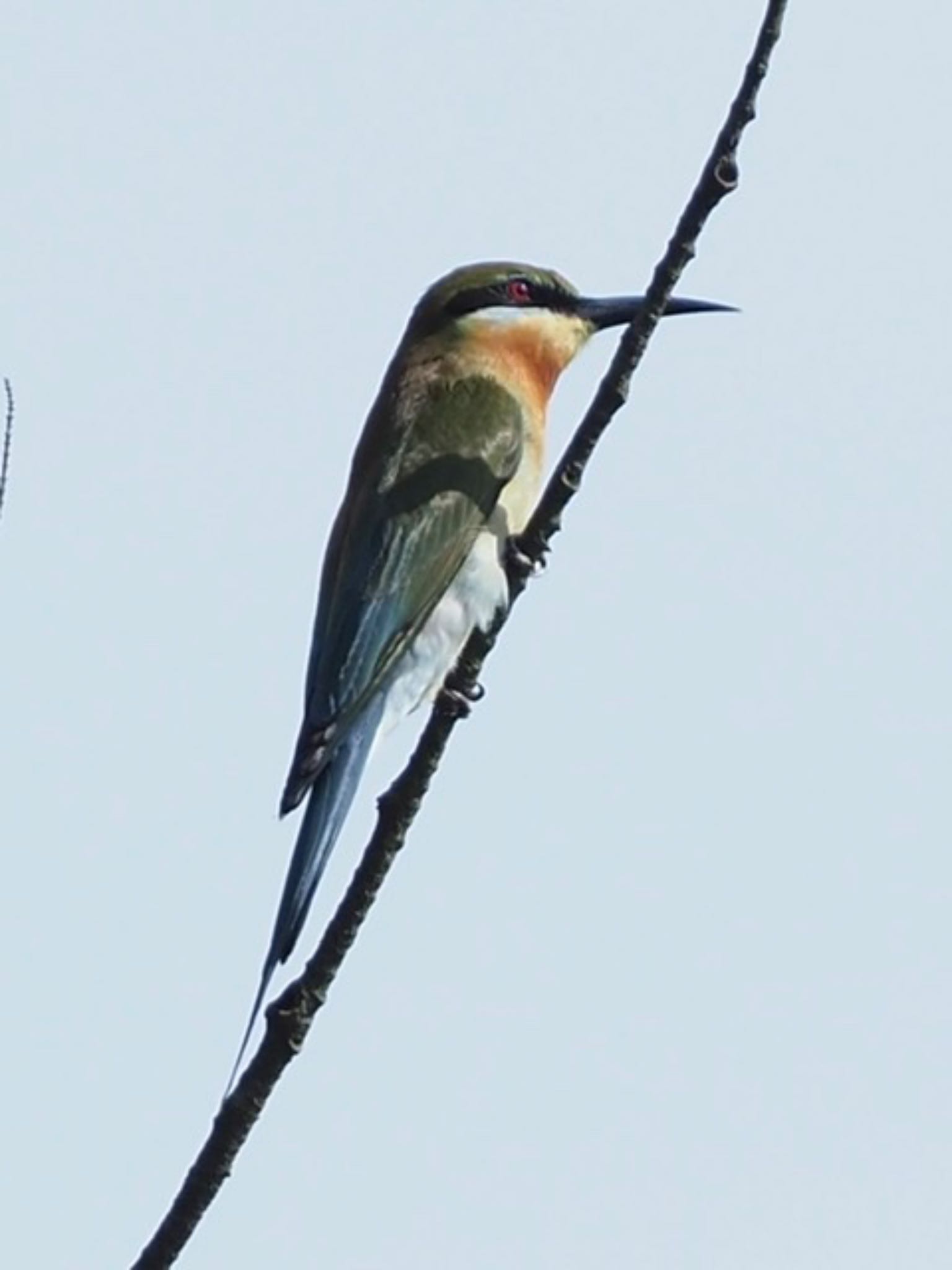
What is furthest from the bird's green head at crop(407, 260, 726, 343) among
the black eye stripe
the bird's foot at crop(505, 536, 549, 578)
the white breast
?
the bird's foot at crop(505, 536, 549, 578)

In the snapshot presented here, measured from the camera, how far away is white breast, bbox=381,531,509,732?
3.84 m

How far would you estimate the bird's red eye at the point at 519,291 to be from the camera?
4656mm

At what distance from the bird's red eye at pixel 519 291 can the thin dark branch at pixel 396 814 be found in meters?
1.80

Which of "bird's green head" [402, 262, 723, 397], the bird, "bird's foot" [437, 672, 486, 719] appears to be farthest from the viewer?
"bird's green head" [402, 262, 723, 397]

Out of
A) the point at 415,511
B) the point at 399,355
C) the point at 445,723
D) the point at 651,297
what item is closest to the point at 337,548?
the point at 415,511

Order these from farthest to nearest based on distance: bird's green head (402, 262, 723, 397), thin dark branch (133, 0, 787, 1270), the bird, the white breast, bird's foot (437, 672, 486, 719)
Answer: bird's green head (402, 262, 723, 397), the white breast, the bird, bird's foot (437, 672, 486, 719), thin dark branch (133, 0, 787, 1270)

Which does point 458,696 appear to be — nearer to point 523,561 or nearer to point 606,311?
point 523,561

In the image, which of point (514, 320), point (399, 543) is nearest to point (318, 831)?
point (399, 543)

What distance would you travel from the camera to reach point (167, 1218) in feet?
7.94

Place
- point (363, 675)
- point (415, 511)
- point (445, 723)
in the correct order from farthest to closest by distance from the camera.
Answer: point (415, 511), point (363, 675), point (445, 723)

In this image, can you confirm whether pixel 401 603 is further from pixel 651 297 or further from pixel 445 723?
pixel 651 297

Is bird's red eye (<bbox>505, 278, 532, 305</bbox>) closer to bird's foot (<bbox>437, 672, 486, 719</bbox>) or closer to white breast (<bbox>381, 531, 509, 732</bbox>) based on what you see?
white breast (<bbox>381, 531, 509, 732</bbox>)

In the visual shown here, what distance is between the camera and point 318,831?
337 centimetres

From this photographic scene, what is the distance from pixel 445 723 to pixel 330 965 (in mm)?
343
